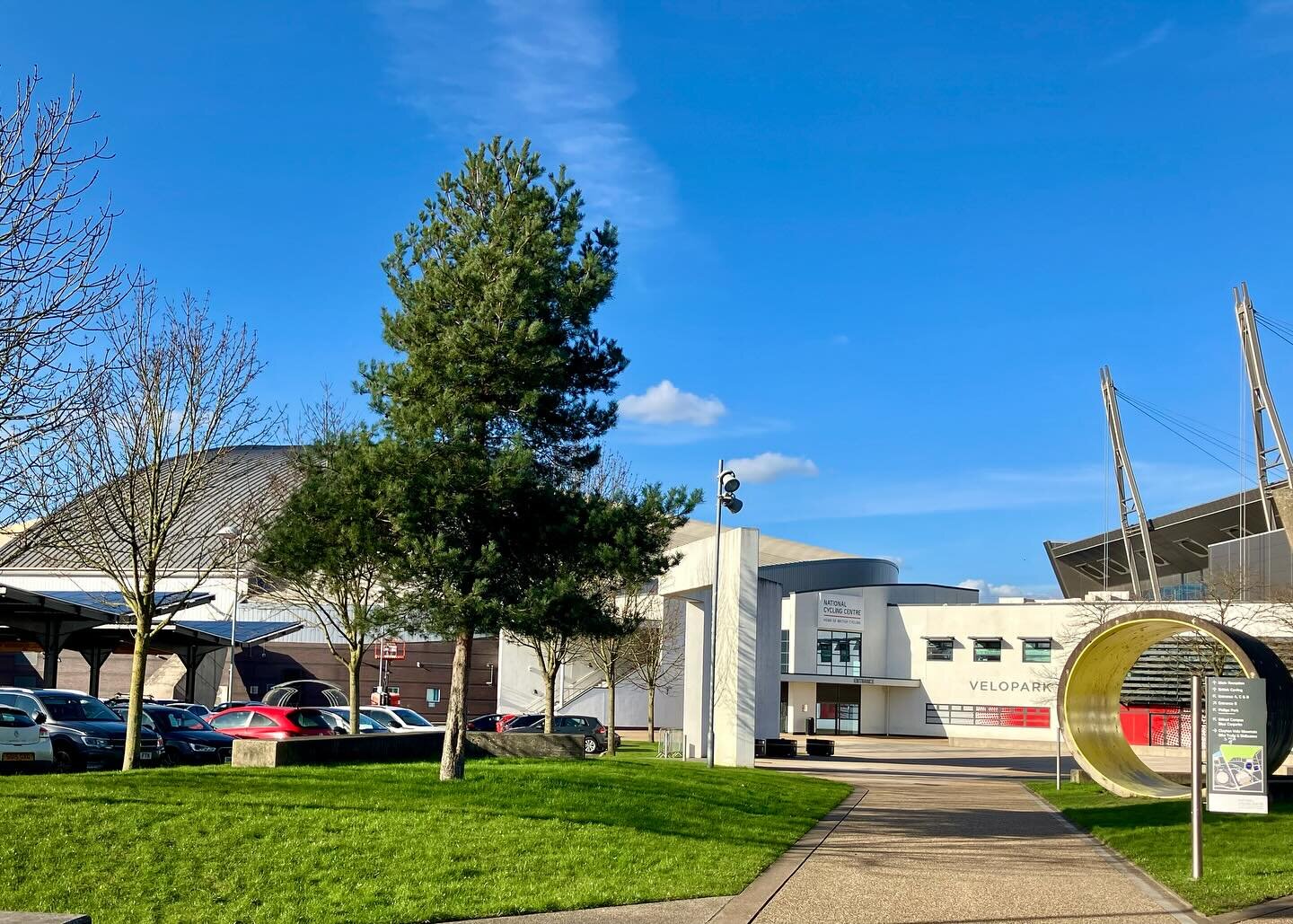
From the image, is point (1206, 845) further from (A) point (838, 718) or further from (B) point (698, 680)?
(A) point (838, 718)

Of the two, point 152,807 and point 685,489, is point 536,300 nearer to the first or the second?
→ point 685,489

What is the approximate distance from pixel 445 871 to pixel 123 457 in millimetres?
13191

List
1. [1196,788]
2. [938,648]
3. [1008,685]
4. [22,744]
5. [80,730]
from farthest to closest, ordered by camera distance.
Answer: [938,648]
[1008,685]
[80,730]
[22,744]
[1196,788]

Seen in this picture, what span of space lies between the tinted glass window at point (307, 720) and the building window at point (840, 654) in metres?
42.3

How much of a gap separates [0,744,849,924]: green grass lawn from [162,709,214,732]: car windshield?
1144 cm

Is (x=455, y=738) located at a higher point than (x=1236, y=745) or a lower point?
lower

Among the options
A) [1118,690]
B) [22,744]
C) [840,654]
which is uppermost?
[840,654]

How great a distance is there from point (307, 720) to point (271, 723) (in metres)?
1.08

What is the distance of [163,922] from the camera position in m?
10.4

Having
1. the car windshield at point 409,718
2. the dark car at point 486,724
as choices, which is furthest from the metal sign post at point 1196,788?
the dark car at point 486,724

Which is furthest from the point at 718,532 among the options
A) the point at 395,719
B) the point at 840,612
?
the point at 840,612

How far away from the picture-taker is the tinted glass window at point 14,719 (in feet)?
72.3

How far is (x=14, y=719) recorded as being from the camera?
876 inches

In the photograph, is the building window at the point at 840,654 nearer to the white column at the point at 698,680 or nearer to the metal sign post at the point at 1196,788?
the white column at the point at 698,680
